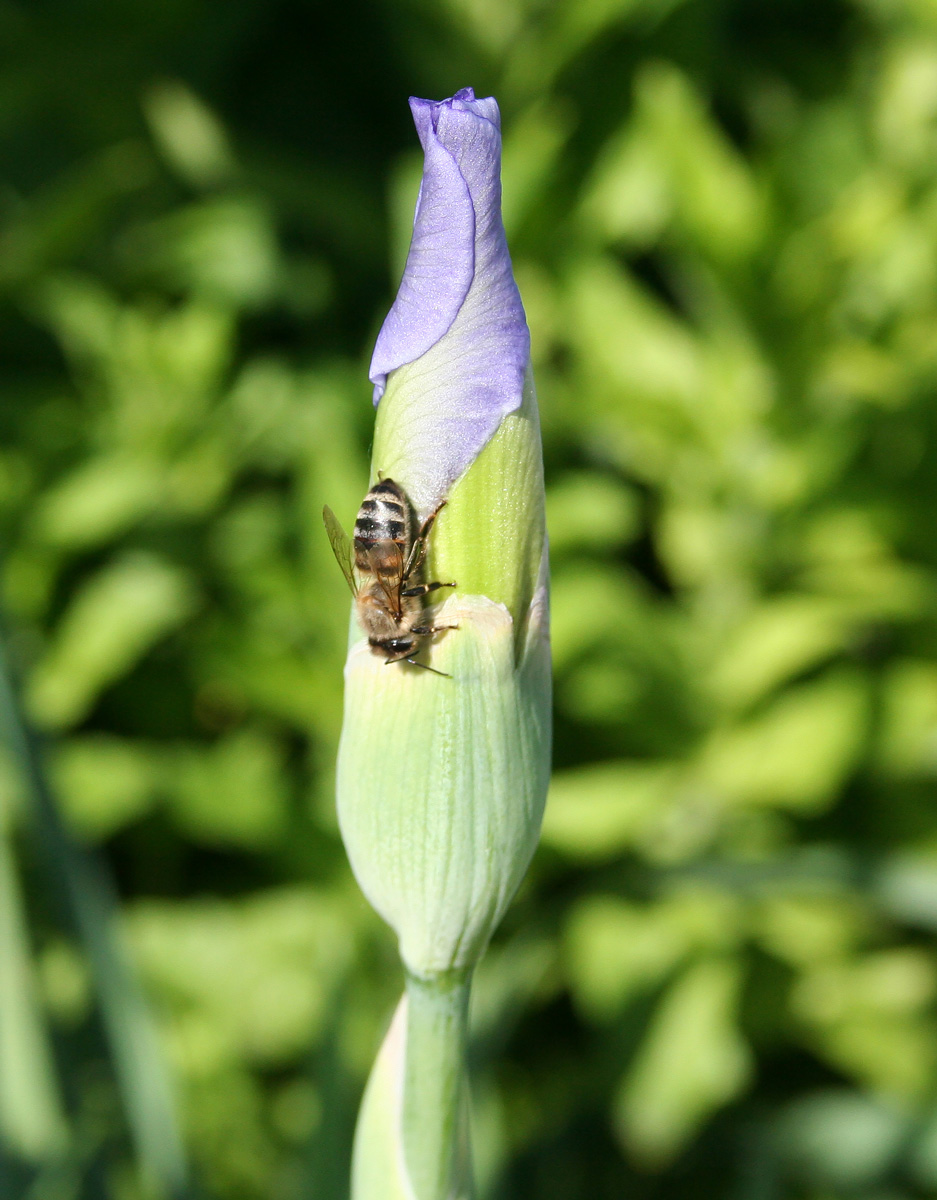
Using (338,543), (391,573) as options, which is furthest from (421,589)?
(338,543)

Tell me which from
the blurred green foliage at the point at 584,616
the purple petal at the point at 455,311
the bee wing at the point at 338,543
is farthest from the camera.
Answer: the blurred green foliage at the point at 584,616

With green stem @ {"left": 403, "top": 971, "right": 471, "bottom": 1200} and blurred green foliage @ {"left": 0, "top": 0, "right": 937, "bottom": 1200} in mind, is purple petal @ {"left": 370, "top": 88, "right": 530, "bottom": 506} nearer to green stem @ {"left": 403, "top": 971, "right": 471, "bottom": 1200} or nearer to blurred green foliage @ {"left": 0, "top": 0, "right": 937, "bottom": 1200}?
green stem @ {"left": 403, "top": 971, "right": 471, "bottom": 1200}

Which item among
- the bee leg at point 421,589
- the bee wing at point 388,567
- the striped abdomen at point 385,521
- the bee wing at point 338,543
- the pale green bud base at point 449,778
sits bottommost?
the pale green bud base at point 449,778

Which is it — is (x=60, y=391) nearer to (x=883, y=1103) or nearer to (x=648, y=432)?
(x=648, y=432)

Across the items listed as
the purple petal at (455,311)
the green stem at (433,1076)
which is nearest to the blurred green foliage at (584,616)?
the green stem at (433,1076)

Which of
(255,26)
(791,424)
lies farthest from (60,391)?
(791,424)

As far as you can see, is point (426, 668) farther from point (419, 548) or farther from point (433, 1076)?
point (433, 1076)

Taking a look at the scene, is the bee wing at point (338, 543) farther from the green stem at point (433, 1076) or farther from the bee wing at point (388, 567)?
the green stem at point (433, 1076)

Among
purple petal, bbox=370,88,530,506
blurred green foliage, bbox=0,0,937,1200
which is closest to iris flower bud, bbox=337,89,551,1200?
purple petal, bbox=370,88,530,506
